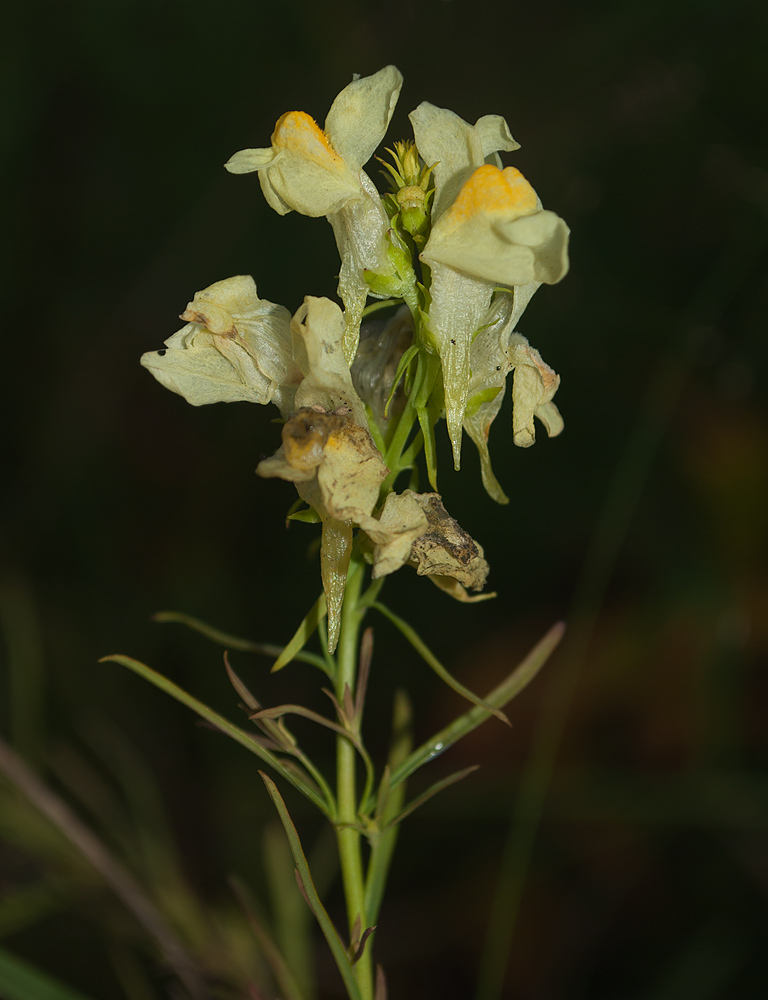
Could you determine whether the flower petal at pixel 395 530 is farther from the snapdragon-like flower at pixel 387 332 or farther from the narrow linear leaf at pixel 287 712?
the narrow linear leaf at pixel 287 712

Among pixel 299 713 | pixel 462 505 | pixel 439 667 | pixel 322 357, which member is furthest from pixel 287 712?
pixel 462 505

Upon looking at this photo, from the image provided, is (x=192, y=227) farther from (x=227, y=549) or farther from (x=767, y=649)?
(x=767, y=649)

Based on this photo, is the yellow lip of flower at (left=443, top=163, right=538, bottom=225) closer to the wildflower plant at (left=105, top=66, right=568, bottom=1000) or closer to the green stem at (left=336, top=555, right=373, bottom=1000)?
the wildflower plant at (left=105, top=66, right=568, bottom=1000)

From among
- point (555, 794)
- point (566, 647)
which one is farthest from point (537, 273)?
point (555, 794)

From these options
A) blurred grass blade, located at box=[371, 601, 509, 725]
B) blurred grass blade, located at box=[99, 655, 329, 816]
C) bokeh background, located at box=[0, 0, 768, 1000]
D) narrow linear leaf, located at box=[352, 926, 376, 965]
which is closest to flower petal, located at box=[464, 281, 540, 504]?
blurred grass blade, located at box=[371, 601, 509, 725]

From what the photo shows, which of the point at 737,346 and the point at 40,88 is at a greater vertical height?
the point at 737,346

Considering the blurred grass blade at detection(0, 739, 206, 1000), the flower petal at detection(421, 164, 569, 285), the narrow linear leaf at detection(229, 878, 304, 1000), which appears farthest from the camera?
the blurred grass blade at detection(0, 739, 206, 1000)
